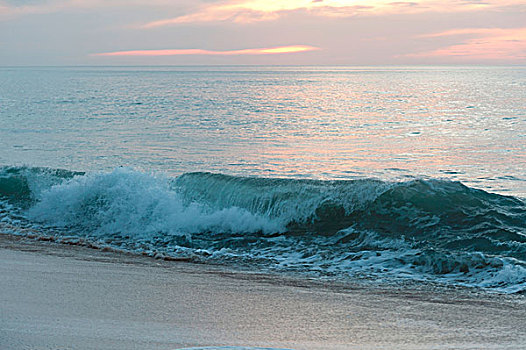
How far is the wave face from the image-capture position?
7797 mm

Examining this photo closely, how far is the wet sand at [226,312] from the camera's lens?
14.5 ft

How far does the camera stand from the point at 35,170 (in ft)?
47.5

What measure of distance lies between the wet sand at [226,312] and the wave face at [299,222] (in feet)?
3.65

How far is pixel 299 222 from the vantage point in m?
10.5

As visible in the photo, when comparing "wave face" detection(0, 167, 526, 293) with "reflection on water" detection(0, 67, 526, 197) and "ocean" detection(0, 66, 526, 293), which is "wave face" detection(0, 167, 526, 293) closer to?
"ocean" detection(0, 66, 526, 293)

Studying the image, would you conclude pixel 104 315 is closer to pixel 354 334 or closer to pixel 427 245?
pixel 354 334

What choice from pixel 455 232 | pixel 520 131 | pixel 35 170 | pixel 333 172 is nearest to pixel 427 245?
pixel 455 232

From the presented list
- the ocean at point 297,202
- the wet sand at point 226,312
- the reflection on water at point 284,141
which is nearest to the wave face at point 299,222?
the ocean at point 297,202

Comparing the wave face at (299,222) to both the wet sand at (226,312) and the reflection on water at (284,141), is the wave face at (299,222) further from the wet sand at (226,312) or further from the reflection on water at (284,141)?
the reflection on water at (284,141)

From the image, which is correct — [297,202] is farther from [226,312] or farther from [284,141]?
[284,141]

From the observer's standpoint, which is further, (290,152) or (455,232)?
(290,152)

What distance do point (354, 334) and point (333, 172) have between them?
1040 centimetres

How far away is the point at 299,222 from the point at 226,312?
5396mm

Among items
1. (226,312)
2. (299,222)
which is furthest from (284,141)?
(226,312)
